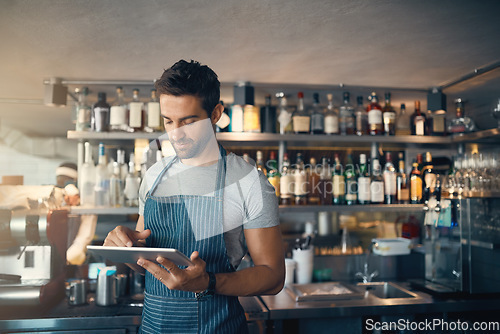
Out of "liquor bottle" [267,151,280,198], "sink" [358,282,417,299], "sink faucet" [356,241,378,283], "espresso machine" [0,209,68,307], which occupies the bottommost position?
"sink" [358,282,417,299]

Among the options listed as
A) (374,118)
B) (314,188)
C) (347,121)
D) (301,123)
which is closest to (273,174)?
(314,188)

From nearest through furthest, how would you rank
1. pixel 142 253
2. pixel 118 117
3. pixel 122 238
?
pixel 142 253
pixel 122 238
pixel 118 117

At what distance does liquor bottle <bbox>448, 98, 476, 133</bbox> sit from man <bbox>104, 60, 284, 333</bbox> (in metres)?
1.96

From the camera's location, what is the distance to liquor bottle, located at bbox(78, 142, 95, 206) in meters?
2.52

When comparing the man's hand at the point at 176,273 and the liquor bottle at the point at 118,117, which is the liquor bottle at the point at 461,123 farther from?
the man's hand at the point at 176,273

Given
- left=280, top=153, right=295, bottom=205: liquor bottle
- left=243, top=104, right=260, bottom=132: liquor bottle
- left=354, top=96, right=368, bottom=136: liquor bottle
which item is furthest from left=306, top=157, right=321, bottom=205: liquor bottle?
left=243, top=104, right=260, bottom=132: liquor bottle

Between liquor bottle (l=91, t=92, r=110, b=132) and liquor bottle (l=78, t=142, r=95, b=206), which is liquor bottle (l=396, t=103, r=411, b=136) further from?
liquor bottle (l=78, t=142, r=95, b=206)

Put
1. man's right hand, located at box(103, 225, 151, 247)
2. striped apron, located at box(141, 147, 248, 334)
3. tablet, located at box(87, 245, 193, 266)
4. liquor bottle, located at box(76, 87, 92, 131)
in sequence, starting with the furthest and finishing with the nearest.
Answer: liquor bottle, located at box(76, 87, 92, 131), striped apron, located at box(141, 147, 248, 334), man's right hand, located at box(103, 225, 151, 247), tablet, located at box(87, 245, 193, 266)

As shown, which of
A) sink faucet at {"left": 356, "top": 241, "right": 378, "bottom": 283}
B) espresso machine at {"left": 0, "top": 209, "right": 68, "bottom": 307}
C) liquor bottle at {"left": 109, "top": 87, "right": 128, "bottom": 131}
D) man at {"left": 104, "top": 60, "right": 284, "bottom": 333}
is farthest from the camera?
sink faucet at {"left": 356, "top": 241, "right": 378, "bottom": 283}

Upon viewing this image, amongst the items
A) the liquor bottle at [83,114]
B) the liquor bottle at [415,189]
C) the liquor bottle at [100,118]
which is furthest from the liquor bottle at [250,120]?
the liquor bottle at [415,189]

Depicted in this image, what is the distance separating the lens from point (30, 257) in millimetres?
2205

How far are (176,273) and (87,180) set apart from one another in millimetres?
1805

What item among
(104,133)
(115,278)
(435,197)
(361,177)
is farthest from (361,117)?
(115,278)

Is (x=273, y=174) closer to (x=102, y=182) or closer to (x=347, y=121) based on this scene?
(x=347, y=121)
